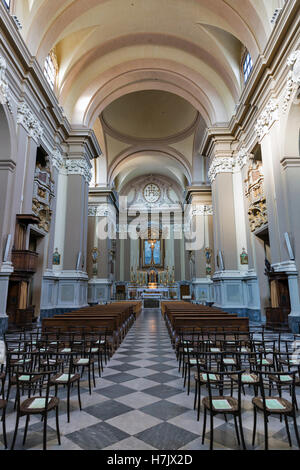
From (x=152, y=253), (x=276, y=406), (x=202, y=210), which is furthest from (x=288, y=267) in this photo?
(x=152, y=253)

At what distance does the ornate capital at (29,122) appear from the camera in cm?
830

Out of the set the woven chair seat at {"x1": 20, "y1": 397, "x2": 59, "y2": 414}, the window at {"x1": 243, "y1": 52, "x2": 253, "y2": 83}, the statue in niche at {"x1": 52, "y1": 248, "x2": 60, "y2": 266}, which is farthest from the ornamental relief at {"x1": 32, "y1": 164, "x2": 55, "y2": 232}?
the window at {"x1": 243, "y1": 52, "x2": 253, "y2": 83}

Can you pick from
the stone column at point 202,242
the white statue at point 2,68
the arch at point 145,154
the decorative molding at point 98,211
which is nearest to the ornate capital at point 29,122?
the white statue at point 2,68

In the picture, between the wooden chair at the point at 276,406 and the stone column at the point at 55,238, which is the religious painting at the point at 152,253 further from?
the wooden chair at the point at 276,406

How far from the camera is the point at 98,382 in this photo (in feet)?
12.2

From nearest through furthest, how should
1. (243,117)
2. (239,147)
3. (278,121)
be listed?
1. (278,121)
2. (243,117)
3. (239,147)

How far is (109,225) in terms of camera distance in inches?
733

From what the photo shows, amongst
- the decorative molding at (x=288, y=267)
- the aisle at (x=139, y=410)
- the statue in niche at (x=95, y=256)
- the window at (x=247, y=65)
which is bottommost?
the aisle at (x=139, y=410)

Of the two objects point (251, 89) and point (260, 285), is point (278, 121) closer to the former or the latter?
point (251, 89)

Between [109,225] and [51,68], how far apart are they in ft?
31.2

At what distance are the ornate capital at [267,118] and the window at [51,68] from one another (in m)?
7.82

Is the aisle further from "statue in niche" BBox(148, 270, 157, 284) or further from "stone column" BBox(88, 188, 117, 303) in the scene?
"statue in niche" BBox(148, 270, 157, 284)
